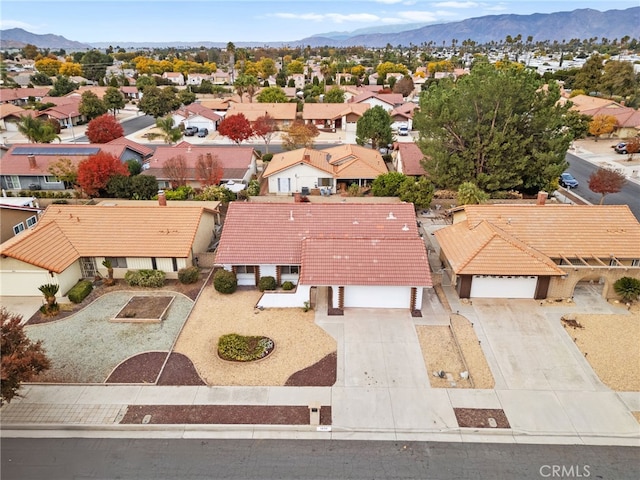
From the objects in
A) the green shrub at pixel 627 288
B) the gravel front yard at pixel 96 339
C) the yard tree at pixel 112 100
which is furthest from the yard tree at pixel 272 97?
the green shrub at pixel 627 288

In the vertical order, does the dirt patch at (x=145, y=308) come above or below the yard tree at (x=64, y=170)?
below

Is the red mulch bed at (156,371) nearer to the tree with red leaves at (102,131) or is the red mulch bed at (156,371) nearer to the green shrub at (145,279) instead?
the green shrub at (145,279)

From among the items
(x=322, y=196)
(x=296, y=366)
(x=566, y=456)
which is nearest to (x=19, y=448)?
(x=296, y=366)

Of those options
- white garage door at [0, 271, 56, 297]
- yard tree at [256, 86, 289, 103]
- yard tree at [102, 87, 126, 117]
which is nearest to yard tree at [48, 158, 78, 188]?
white garage door at [0, 271, 56, 297]

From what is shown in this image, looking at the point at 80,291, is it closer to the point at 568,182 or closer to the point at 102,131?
the point at 102,131

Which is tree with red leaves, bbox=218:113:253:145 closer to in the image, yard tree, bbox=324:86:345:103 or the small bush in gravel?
yard tree, bbox=324:86:345:103

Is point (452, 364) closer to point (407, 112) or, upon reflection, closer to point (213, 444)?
point (213, 444)

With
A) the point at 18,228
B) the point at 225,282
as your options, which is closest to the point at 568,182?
the point at 225,282
